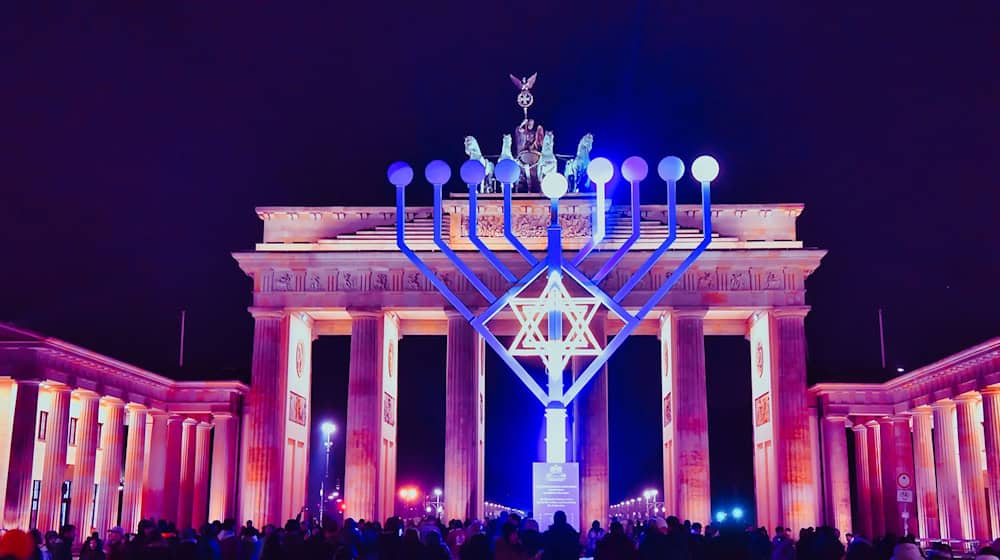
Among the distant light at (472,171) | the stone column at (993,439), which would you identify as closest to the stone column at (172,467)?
the distant light at (472,171)

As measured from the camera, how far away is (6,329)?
27.2 meters

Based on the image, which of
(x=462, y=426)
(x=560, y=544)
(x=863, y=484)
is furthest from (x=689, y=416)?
(x=560, y=544)

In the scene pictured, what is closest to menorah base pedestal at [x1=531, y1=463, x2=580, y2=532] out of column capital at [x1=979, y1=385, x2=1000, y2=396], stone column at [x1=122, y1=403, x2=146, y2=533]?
column capital at [x1=979, y1=385, x2=1000, y2=396]

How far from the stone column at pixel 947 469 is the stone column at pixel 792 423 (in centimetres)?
378

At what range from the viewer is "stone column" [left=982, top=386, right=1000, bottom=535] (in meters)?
28.3

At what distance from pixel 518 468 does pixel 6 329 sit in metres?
36.3

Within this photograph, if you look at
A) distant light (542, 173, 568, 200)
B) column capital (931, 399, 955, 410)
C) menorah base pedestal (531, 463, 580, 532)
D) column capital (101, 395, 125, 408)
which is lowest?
menorah base pedestal (531, 463, 580, 532)

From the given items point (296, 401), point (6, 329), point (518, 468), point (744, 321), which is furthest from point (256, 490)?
point (518, 468)

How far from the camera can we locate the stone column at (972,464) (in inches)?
1228

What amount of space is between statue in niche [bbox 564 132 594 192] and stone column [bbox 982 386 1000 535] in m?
13.9

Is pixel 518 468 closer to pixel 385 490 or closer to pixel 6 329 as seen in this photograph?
pixel 385 490

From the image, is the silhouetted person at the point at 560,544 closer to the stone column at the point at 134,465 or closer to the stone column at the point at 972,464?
the stone column at the point at 972,464

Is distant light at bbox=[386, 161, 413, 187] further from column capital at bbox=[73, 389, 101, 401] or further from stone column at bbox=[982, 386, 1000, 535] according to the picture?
stone column at bbox=[982, 386, 1000, 535]

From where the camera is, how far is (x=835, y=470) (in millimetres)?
36500
